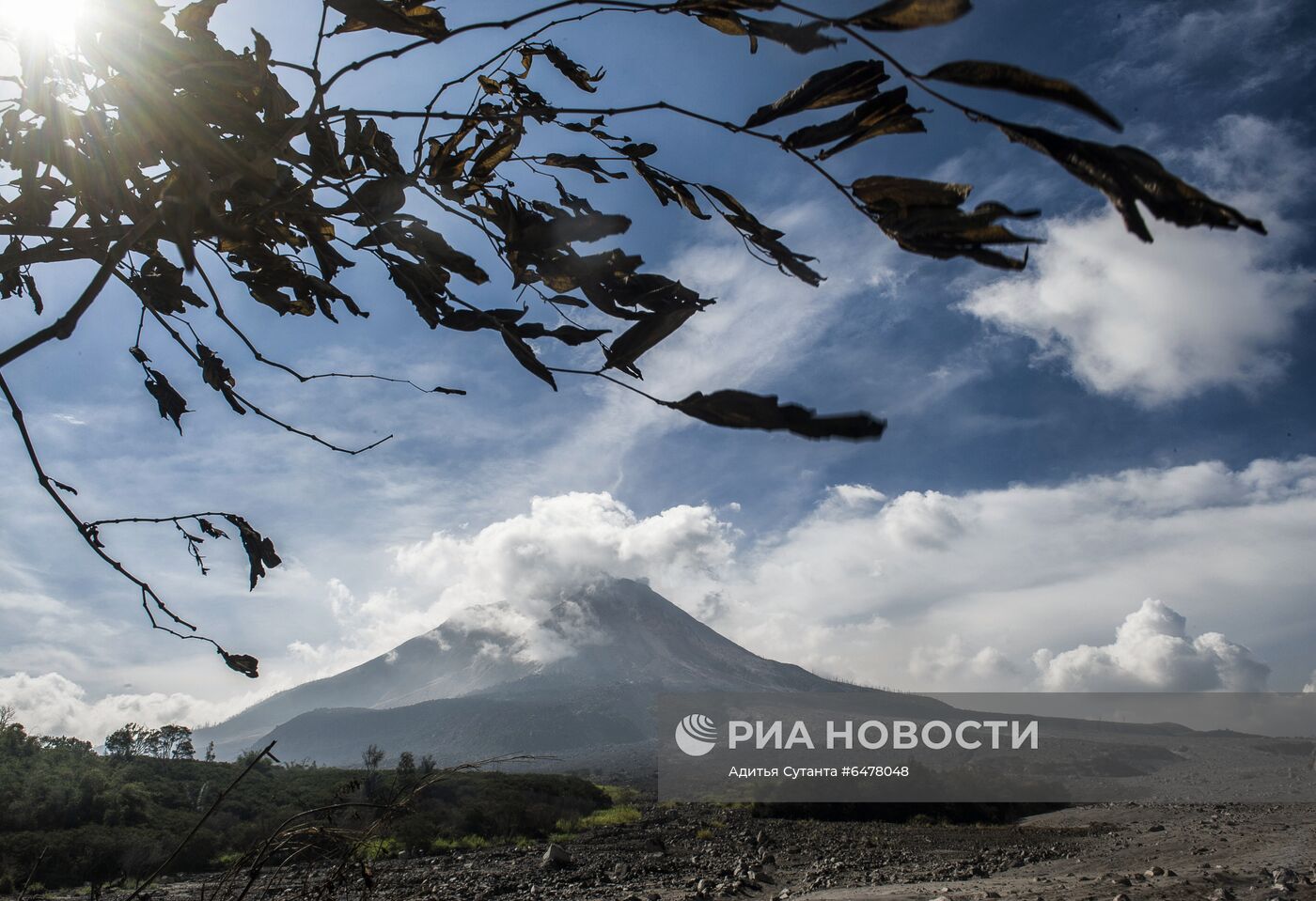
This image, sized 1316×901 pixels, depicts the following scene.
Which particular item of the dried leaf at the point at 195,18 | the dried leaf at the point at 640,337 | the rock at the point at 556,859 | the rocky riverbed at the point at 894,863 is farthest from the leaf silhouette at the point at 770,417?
the rock at the point at 556,859

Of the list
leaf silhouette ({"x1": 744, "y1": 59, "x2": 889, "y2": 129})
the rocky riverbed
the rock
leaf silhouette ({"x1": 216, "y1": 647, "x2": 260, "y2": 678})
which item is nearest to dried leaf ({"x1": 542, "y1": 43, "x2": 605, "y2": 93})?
leaf silhouette ({"x1": 744, "y1": 59, "x2": 889, "y2": 129})

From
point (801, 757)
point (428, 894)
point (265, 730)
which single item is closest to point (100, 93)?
point (428, 894)

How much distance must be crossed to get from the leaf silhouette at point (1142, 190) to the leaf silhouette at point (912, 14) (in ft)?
0.66

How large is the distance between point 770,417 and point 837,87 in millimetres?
471

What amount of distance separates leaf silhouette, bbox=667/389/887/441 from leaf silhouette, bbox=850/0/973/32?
387mm

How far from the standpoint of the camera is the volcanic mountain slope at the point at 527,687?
327 feet

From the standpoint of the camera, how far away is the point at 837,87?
36.2 inches

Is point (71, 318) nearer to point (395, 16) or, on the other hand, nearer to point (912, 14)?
point (395, 16)

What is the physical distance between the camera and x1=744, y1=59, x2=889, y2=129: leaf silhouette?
900 mm

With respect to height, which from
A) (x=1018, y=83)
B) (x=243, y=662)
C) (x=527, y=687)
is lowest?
(x=527, y=687)

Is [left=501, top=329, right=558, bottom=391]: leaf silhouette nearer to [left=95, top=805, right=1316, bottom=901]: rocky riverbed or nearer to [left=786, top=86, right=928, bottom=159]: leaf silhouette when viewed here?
[left=786, top=86, right=928, bottom=159]: leaf silhouette

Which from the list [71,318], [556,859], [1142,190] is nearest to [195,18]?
[71,318]

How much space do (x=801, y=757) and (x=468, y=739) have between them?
279 ft

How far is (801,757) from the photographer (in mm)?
26688
